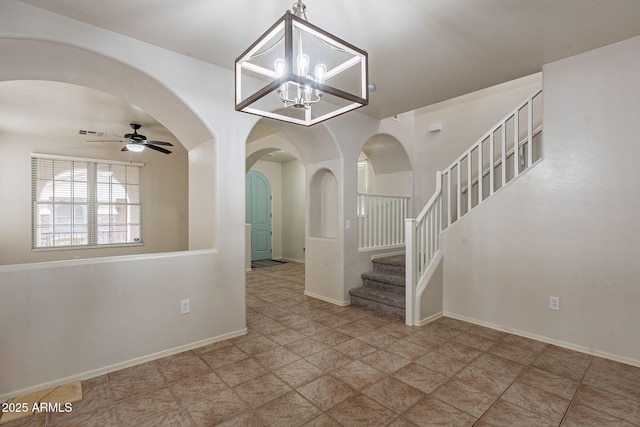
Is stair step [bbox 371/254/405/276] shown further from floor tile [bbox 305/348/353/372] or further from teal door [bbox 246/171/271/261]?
teal door [bbox 246/171/271/261]

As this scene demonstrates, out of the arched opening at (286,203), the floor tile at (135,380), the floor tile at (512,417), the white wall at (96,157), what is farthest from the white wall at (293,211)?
the floor tile at (512,417)

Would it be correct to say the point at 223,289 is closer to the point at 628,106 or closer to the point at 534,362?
the point at 534,362

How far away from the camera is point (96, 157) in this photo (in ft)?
19.8

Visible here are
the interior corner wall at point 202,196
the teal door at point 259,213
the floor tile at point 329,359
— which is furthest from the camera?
the teal door at point 259,213

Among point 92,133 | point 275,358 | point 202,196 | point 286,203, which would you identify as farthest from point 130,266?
point 286,203

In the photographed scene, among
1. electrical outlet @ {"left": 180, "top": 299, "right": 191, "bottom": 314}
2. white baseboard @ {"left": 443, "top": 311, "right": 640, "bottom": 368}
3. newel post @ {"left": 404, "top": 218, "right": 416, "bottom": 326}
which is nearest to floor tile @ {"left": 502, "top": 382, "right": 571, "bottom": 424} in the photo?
white baseboard @ {"left": 443, "top": 311, "right": 640, "bottom": 368}

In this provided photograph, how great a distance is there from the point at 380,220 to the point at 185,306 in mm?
3156

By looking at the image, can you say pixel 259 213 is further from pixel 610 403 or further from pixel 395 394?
pixel 610 403

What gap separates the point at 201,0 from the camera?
2.12 m

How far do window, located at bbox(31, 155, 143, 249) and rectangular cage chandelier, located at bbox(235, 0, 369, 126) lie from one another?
4.53 meters

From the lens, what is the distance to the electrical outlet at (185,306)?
9.57 feet

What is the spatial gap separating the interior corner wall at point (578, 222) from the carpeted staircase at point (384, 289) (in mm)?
1004

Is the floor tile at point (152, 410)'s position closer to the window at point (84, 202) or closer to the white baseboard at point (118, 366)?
the white baseboard at point (118, 366)

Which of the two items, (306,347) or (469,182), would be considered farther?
(469,182)
